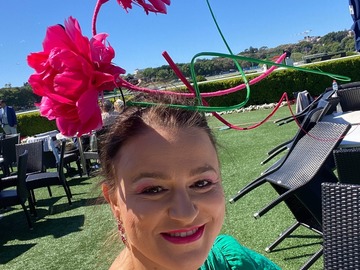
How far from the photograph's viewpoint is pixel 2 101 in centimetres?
1496

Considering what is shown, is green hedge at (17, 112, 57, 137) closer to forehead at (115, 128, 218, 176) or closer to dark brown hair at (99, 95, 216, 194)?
dark brown hair at (99, 95, 216, 194)

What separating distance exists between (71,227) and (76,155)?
146 inches

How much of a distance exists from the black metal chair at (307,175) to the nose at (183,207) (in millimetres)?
2106

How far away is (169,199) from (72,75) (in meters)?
0.34

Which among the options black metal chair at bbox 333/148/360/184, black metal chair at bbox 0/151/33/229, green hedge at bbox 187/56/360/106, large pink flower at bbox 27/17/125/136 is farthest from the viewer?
green hedge at bbox 187/56/360/106

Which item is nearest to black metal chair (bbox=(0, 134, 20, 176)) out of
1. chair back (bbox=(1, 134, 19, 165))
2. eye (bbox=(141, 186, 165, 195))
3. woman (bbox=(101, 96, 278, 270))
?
chair back (bbox=(1, 134, 19, 165))

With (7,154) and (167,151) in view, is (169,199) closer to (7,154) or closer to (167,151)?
(167,151)

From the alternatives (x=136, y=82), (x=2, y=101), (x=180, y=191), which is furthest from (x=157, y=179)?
(x=2, y=101)

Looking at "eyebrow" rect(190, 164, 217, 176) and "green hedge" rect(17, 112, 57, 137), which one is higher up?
"eyebrow" rect(190, 164, 217, 176)

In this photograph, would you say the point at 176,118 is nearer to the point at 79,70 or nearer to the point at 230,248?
the point at 79,70

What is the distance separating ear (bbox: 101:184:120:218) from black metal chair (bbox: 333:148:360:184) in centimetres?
175

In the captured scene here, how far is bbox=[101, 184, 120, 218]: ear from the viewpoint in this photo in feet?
3.48

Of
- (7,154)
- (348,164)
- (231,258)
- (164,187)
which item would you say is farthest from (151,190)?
(7,154)

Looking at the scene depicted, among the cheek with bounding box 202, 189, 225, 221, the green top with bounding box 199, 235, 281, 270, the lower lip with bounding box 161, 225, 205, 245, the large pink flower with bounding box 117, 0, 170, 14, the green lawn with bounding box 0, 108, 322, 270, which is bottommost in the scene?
the green lawn with bounding box 0, 108, 322, 270
